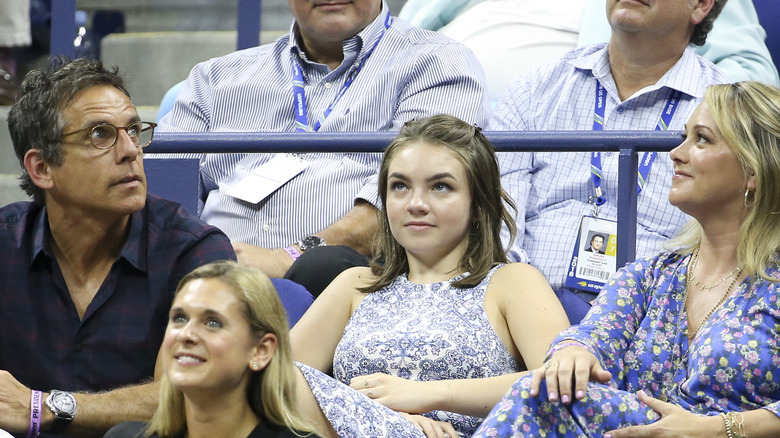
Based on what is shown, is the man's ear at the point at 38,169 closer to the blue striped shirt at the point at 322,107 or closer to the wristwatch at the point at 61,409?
the wristwatch at the point at 61,409

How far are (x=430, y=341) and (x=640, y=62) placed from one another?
1294 millimetres

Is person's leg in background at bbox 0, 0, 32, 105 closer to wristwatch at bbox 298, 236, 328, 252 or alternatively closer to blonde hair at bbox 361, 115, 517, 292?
wristwatch at bbox 298, 236, 328, 252

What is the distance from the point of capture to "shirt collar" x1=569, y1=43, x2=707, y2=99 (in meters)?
3.19

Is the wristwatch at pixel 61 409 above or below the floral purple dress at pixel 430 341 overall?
below

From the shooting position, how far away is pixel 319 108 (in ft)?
10.8

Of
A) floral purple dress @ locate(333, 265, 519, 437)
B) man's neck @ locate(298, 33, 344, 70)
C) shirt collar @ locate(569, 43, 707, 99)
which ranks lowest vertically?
floral purple dress @ locate(333, 265, 519, 437)

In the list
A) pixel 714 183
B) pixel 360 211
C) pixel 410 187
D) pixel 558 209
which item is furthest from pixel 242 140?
pixel 714 183

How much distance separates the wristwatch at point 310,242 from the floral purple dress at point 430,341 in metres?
0.54

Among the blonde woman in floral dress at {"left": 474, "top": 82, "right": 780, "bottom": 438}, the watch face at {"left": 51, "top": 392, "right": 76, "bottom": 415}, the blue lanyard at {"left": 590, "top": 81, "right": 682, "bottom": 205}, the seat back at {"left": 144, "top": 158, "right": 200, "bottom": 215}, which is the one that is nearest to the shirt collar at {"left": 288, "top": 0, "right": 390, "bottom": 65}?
the seat back at {"left": 144, "top": 158, "right": 200, "bottom": 215}

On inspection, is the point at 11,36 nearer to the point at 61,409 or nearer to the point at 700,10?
the point at 700,10

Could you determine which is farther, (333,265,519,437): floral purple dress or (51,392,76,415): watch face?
(333,265,519,437): floral purple dress

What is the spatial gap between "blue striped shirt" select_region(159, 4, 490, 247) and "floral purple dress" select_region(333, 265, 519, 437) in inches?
24.7

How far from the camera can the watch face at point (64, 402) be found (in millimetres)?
2172

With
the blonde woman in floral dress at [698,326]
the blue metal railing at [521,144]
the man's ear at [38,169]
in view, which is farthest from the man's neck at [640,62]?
the man's ear at [38,169]
